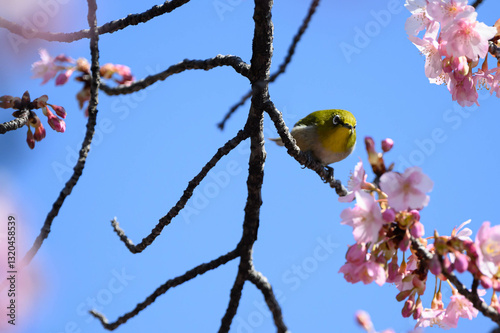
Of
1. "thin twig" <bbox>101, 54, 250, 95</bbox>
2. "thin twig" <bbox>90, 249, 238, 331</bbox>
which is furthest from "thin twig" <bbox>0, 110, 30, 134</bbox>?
"thin twig" <bbox>90, 249, 238, 331</bbox>

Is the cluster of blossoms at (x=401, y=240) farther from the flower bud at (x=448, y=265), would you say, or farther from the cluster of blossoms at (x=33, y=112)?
the cluster of blossoms at (x=33, y=112)

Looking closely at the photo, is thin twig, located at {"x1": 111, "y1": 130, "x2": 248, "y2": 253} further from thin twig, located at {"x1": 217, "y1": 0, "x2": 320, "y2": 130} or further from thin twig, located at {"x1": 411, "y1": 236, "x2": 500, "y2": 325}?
thin twig, located at {"x1": 411, "y1": 236, "x2": 500, "y2": 325}

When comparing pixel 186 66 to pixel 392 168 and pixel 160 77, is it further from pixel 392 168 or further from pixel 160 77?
pixel 392 168

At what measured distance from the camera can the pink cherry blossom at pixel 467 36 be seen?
2342mm

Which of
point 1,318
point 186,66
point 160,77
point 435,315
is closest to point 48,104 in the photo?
point 160,77

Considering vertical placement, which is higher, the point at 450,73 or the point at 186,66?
the point at 186,66

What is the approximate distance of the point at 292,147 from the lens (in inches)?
115

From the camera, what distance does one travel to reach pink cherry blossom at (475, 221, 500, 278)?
6.08 ft

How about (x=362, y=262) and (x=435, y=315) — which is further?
(x=435, y=315)

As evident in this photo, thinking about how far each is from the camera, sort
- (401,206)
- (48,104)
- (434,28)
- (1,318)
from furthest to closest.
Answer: (48,104)
(1,318)
(434,28)
(401,206)

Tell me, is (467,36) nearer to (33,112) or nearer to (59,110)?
(59,110)

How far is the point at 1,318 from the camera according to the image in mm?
2896

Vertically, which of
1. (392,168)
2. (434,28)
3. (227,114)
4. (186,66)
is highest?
(186,66)

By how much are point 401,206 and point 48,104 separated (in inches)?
102
